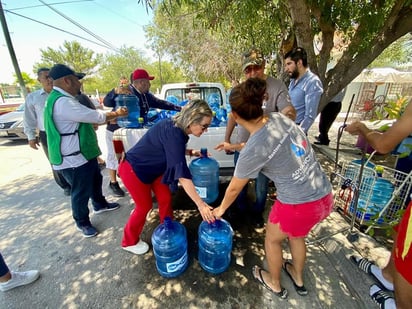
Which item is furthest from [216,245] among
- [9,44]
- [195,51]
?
[195,51]

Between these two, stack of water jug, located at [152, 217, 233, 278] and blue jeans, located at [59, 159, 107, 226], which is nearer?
stack of water jug, located at [152, 217, 233, 278]

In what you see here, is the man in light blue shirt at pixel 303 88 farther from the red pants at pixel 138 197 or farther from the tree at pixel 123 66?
the tree at pixel 123 66

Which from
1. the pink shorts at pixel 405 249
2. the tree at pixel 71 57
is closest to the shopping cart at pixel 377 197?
the pink shorts at pixel 405 249

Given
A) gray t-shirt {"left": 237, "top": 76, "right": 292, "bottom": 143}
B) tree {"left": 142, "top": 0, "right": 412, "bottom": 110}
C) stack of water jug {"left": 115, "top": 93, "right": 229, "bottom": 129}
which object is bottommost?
stack of water jug {"left": 115, "top": 93, "right": 229, "bottom": 129}

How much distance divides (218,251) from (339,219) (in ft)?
6.13

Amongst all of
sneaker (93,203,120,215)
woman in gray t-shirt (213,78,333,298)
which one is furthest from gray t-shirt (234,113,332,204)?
sneaker (93,203,120,215)

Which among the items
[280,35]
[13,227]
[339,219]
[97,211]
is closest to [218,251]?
[339,219]

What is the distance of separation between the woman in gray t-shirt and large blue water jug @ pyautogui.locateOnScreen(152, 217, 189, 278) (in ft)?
2.23

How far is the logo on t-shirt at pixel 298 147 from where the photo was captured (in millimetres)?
1413

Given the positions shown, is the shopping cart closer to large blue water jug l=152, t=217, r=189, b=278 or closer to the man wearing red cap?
large blue water jug l=152, t=217, r=189, b=278

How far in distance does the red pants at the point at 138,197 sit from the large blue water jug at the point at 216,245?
540 mm

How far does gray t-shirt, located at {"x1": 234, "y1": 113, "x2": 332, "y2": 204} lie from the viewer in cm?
138

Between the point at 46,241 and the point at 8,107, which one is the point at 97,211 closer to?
the point at 46,241

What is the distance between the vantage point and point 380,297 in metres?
1.75
